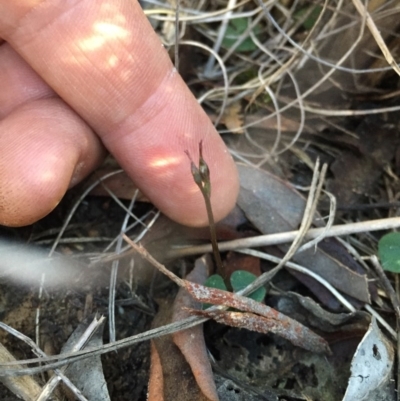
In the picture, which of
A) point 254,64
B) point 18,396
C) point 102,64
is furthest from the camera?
point 254,64

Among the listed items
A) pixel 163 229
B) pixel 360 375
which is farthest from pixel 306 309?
pixel 163 229

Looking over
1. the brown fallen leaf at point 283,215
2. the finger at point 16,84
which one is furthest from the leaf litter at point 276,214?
the finger at point 16,84

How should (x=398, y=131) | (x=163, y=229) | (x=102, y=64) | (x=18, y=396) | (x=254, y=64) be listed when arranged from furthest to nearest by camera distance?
(x=254, y=64) < (x=398, y=131) < (x=163, y=229) < (x=102, y=64) < (x=18, y=396)

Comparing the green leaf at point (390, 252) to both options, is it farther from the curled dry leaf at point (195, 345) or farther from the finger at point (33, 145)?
the finger at point (33, 145)

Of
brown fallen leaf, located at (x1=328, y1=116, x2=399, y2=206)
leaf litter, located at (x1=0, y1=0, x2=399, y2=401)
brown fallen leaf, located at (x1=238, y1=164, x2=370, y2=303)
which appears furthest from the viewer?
brown fallen leaf, located at (x1=328, y1=116, x2=399, y2=206)

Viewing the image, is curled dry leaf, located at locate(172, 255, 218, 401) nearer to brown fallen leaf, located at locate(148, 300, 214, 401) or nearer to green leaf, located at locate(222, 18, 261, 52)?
brown fallen leaf, located at locate(148, 300, 214, 401)

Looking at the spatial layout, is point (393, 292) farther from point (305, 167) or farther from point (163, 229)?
point (163, 229)

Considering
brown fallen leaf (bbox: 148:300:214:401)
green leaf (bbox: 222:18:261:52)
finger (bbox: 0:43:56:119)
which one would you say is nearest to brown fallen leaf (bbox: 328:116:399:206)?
green leaf (bbox: 222:18:261:52)
